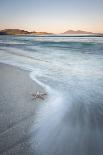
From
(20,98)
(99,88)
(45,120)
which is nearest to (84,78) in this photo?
(99,88)

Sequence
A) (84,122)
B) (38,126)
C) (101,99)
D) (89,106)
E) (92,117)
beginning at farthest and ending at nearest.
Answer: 1. (101,99)
2. (89,106)
3. (92,117)
4. (84,122)
5. (38,126)

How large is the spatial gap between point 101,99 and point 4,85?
2656mm

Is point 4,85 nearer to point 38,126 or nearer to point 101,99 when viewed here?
point 38,126

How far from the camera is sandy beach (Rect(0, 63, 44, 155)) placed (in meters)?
2.48

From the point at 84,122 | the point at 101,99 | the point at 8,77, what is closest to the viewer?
the point at 84,122

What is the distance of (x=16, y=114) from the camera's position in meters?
3.33

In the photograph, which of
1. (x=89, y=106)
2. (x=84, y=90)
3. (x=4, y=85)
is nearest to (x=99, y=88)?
(x=84, y=90)

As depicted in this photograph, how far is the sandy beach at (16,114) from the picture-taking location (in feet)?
8.15

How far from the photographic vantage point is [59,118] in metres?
3.37

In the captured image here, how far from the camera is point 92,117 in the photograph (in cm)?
347

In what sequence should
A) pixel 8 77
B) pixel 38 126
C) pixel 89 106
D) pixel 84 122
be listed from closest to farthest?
pixel 38 126
pixel 84 122
pixel 89 106
pixel 8 77

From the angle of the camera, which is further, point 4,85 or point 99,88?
point 99,88

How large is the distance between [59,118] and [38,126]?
1.64ft

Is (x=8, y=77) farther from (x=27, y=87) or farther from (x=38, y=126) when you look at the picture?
(x=38, y=126)
